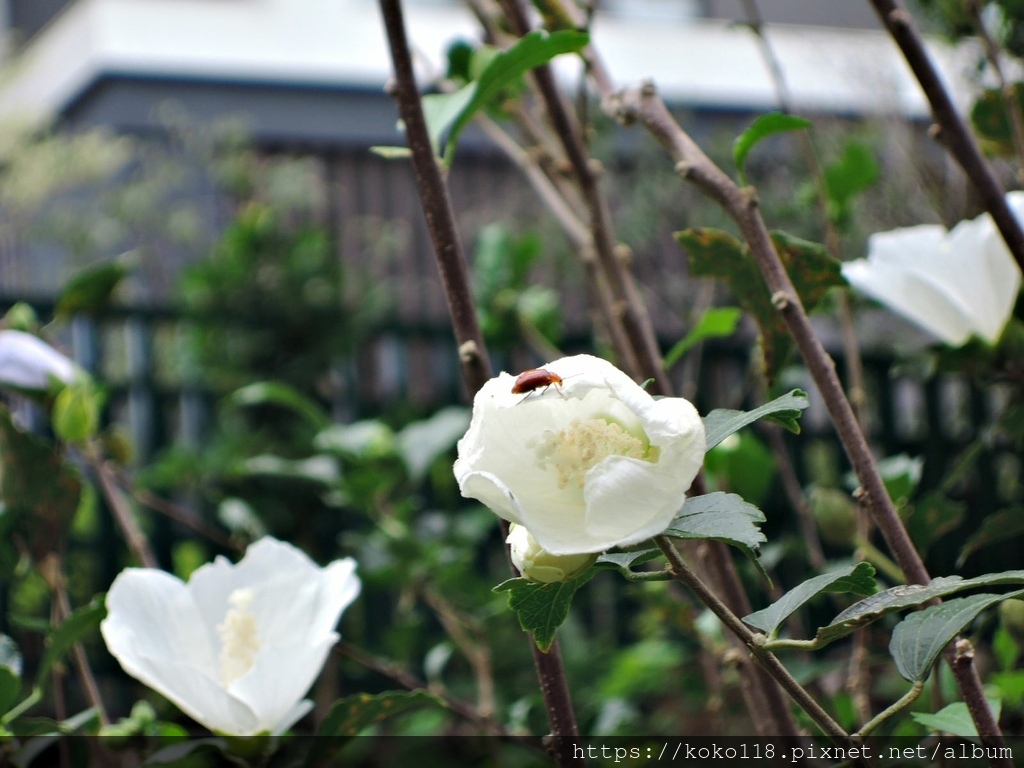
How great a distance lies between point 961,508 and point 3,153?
4742 millimetres

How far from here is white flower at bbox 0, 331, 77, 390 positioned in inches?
31.4

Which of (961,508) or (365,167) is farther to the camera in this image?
(365,167)

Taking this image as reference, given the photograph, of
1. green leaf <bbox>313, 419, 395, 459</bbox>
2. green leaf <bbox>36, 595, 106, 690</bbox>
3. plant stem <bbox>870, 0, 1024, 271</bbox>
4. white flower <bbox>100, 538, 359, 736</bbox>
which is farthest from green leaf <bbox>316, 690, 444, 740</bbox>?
green leaf <bbox>313, 419, 395, 459</bbox>

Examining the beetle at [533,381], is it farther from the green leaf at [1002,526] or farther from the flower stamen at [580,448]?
the green leaf at [1002,526]

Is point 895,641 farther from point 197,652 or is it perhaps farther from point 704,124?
point 704,124

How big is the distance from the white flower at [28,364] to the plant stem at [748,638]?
577mm

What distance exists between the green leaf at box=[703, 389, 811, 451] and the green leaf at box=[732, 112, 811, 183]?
0.17 m

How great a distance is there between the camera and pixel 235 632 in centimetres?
58

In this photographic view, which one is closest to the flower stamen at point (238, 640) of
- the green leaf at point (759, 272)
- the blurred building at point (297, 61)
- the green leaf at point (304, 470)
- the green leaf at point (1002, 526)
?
the green leaf at point (759, 272)

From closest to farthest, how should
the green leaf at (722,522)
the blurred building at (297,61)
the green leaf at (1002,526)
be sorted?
the green leaf at (722,522), the green leaf at (1002,526), the blurred building at (297,61)

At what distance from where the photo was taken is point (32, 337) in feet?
2.75

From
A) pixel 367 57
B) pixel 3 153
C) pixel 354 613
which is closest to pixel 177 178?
pixel 3 153

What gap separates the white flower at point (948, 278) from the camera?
69 centimetres

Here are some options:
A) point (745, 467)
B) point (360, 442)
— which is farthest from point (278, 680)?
point (360, 442)
